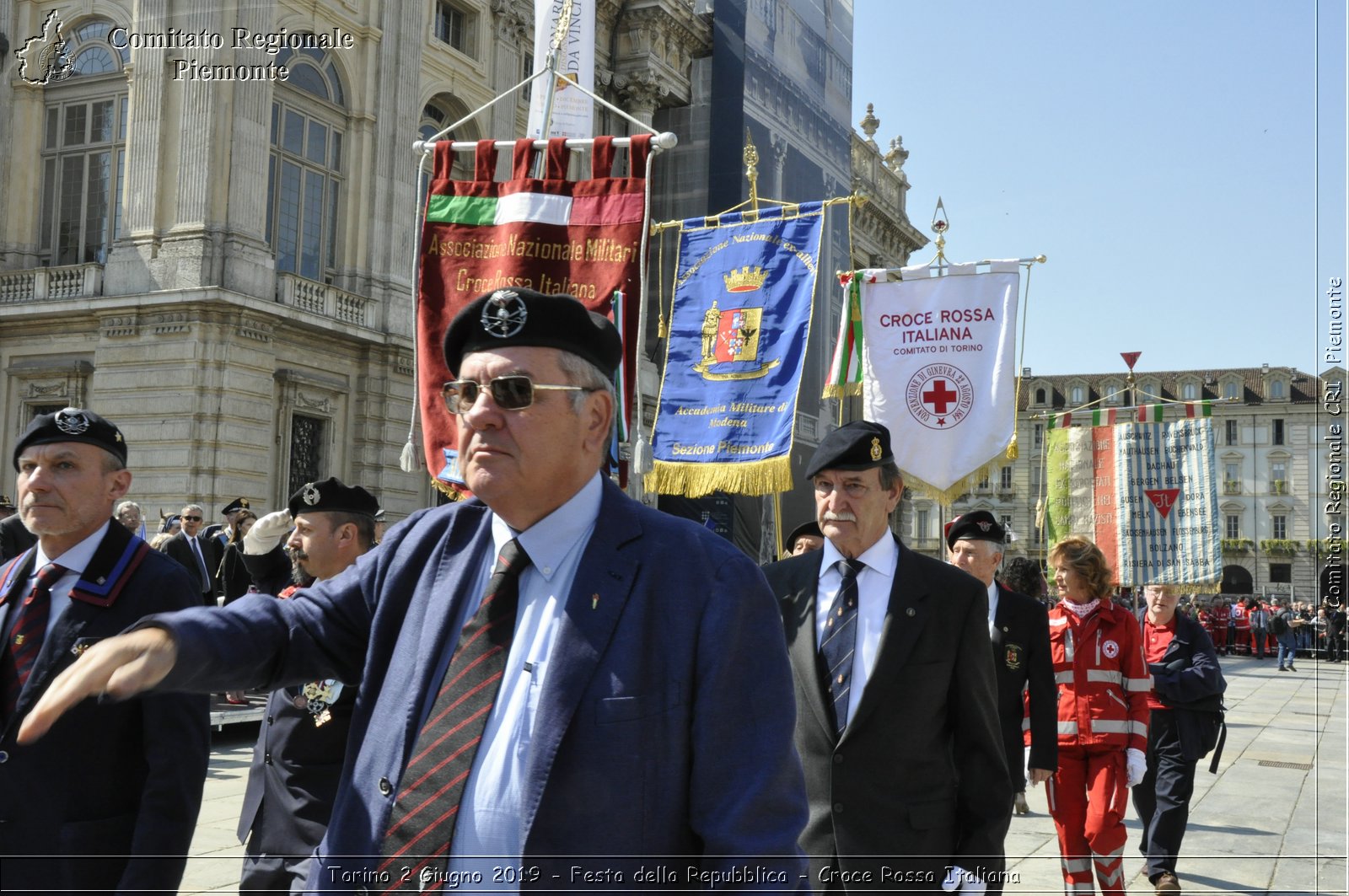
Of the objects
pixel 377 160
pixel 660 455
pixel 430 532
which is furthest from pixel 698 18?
pixel 430 532

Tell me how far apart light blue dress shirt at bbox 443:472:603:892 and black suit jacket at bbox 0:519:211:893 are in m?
1.40

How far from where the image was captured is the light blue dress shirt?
1.93 metres

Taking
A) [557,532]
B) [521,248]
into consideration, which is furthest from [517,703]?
[521,248]

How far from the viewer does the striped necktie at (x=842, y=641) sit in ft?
12.5

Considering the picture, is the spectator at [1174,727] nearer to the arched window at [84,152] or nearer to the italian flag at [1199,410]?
the italian flag at [1199,410]

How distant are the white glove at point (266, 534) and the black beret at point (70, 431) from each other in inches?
74.6

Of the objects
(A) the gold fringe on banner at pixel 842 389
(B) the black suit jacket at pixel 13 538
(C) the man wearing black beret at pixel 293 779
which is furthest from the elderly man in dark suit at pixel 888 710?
(B) the black suit jacket at pixel 13 538

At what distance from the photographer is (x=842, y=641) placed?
391cm

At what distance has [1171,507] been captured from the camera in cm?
1006

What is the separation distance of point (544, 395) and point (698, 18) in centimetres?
3197

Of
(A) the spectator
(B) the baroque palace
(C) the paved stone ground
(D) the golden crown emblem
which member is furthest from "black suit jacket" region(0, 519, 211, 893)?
(B) the baroque palace

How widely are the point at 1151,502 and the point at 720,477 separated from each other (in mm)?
3866

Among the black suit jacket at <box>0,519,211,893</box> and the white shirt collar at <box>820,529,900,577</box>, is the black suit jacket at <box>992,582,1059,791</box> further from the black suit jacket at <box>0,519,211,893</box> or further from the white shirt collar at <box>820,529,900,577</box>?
the black suit jacket at <box>0,519,211,893</box>

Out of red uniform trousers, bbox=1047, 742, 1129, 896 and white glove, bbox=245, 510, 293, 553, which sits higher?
white glove, bbox=245, 510, 293, 553
